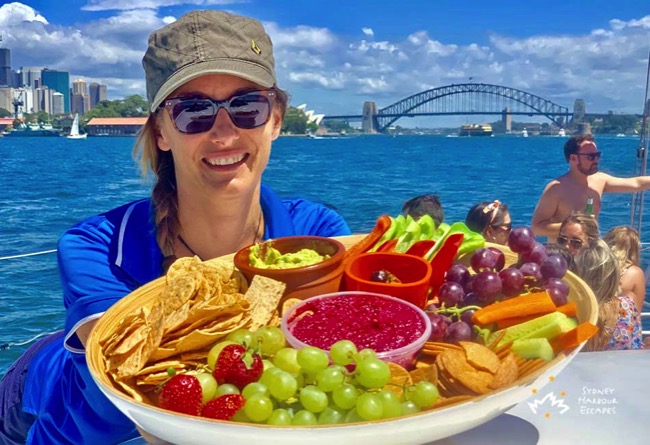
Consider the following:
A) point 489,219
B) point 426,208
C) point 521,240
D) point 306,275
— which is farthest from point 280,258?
point 426,208

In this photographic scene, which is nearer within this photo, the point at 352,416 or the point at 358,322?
the point at 352,416

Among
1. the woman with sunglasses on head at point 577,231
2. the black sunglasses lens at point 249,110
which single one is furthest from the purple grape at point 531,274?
the woman with sunglasses on head at point 577,231

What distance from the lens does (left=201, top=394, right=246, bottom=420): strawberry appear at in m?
0.95

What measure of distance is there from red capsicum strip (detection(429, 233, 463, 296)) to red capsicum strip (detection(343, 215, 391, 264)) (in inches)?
7.6

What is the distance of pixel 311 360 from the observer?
107 cm

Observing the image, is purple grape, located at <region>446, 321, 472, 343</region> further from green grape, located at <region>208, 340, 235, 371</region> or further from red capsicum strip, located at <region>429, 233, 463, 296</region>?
green grape, located at <region>208, 340, 235, 371</region>

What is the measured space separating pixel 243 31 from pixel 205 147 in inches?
12.7

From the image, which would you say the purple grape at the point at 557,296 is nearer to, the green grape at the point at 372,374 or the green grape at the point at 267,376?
the green grape at the point at 372,374

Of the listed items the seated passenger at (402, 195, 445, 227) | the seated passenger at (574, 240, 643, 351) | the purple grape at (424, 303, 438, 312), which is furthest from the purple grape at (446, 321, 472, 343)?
the seated passenger at (402, 195, 445, 227)

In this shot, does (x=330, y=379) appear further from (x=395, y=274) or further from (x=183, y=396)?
(x=395, y=274)

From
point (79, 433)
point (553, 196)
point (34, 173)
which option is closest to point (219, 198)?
point (79, 433)

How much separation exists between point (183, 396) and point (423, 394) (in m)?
0.35

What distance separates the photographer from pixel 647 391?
1.15 m

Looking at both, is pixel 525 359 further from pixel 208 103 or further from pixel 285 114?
pixel 285 114
